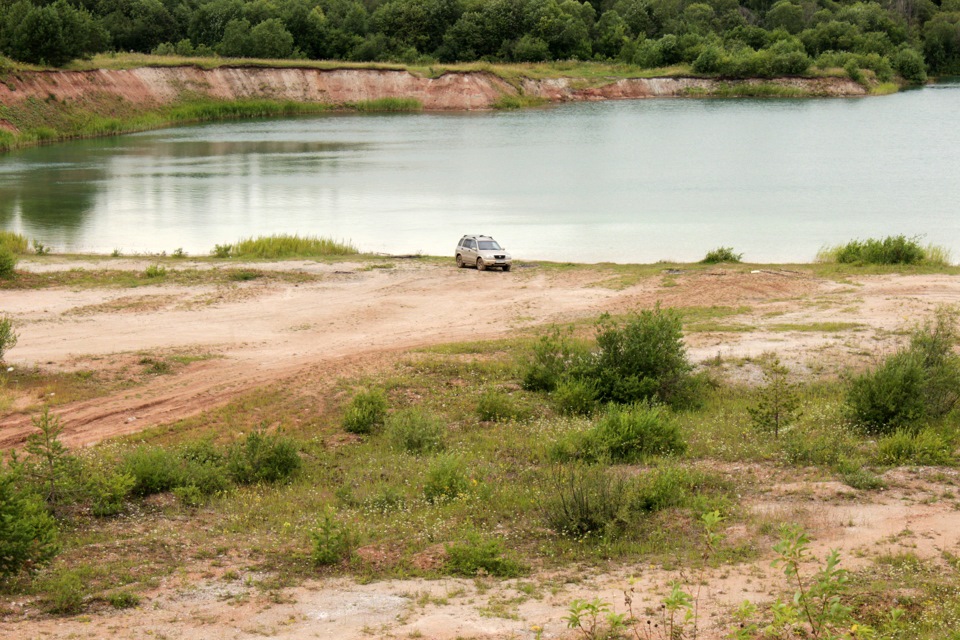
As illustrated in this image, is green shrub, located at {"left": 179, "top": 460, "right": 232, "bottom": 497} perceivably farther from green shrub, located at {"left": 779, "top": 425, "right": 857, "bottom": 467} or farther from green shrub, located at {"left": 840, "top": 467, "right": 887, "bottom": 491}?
green shrub, located at {"left": 840, "top": 467, "right": 887, "bottom": 491}

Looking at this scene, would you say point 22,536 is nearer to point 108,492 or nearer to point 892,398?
point 108,492

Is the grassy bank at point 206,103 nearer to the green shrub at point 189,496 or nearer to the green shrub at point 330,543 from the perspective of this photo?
the green shrub at point 189,496

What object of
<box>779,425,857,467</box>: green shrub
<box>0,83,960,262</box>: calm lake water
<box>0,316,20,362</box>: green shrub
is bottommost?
<box>779,425,857,467</box>: green shrub

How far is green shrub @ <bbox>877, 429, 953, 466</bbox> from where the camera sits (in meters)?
14.7

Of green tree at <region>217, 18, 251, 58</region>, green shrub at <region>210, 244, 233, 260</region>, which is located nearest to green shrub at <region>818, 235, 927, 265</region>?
green shrub at <region>210, 244, 233, 260</region>

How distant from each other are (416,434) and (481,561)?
17.7 ft

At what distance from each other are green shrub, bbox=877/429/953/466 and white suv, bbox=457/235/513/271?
19412mm

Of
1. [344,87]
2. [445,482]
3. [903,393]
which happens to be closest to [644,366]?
[903,393]

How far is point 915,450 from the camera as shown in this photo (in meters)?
15.0

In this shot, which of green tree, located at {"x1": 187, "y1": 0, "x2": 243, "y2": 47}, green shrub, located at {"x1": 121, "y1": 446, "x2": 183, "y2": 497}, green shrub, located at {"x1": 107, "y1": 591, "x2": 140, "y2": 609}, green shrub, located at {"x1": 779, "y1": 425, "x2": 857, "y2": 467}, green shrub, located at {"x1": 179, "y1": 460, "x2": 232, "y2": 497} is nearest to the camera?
green shrub, located at {"x1": 107, "y1": 591, "x2": 140, "y2": 609}

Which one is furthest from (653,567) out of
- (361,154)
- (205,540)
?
(361,154)

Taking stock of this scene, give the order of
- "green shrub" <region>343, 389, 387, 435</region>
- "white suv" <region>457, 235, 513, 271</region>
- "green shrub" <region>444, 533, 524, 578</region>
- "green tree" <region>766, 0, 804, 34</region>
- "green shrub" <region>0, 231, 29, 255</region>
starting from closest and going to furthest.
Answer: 1. "green shrub" <region>444, 533, 524, 578</region>
2. "green shrub" <region>343, 389, 387, 435</region>
3. "white suv" <region>457, 235, 513, 271</region>
4. "green shrub" <region>0, 231, 29, 255</region>
5. "green tree" <region>766, 0, 804, 34</region>

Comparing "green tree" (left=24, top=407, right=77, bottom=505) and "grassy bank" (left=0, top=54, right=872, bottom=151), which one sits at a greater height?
"grassy bank" (left=0, top=54, right=872, bottom=151)

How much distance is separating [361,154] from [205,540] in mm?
60592
